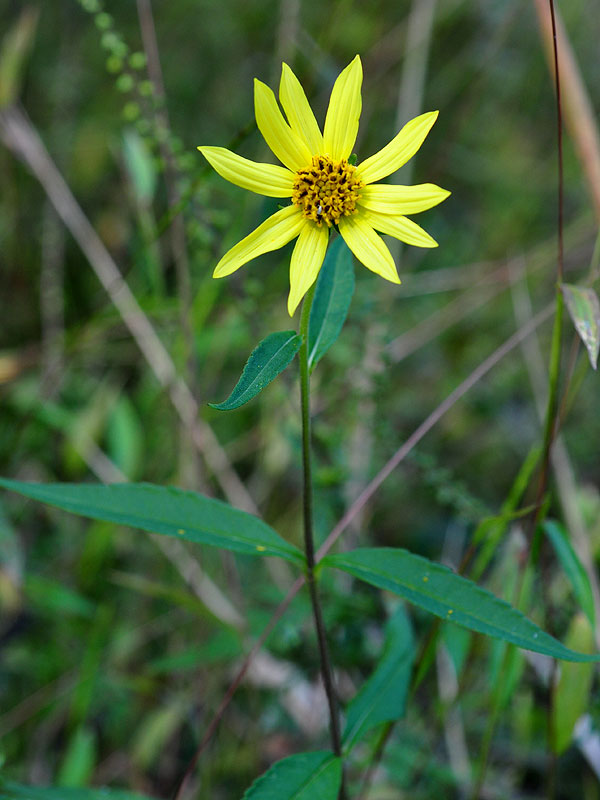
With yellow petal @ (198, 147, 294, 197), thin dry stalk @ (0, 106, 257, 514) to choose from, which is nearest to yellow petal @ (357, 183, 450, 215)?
yellow petal @ (198, 147, 294, 197)

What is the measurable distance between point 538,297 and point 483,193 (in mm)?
701

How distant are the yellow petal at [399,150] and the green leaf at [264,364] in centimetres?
26

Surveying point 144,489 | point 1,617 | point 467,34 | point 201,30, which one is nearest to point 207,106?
point 201,30

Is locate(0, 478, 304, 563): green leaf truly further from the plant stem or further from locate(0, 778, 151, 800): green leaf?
locate(0, 778, 151, 800): green leaf

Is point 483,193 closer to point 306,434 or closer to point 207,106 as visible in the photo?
point 207,106

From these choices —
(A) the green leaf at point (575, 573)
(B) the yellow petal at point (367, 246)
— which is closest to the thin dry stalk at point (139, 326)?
(A) the green leaf at point (575, 573)

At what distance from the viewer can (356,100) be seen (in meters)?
0.87

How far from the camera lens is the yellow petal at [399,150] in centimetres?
84

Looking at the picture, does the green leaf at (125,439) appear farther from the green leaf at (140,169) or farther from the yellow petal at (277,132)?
the yellow petal at (277,132)

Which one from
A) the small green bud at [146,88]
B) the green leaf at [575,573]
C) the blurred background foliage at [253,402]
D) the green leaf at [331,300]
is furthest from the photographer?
the blurred background foliage at [253,402]

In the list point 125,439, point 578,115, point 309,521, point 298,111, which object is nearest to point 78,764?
point 125,439

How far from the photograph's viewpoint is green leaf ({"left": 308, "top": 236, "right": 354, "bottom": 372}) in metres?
1.01

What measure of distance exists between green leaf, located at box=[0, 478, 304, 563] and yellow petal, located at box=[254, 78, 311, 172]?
495 millimetres

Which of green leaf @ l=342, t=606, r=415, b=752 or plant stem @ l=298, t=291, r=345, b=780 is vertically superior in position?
plant stem @ l=298, t=291, r=345, b=780
